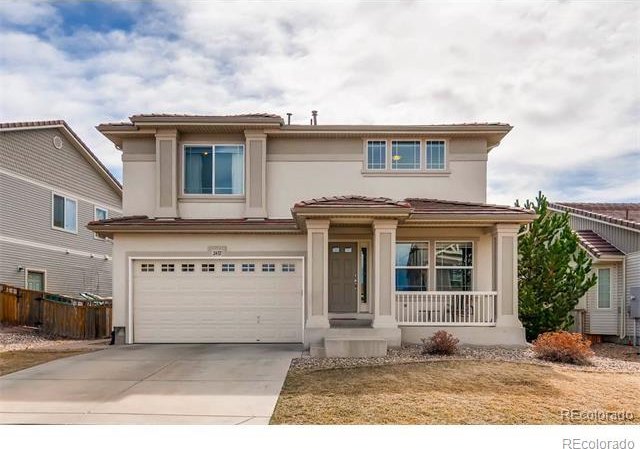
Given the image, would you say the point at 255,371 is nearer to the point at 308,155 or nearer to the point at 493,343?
the point at 493,343

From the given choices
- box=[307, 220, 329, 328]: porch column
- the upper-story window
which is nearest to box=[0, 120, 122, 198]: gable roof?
the upper-story window

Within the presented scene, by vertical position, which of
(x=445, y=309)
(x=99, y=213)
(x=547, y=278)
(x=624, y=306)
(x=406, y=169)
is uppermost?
(x=406, y=169)

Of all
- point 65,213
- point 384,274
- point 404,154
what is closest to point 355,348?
point 384,274

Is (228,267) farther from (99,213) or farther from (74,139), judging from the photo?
(99,213)

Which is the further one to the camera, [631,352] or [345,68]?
[631,352]

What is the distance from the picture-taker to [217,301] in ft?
42.8

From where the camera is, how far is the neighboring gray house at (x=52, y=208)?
1806 cm

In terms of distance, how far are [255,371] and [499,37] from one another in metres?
8.68

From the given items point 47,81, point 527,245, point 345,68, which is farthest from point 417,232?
point 47,81

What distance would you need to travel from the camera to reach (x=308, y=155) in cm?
1423

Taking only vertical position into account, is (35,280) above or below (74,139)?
below

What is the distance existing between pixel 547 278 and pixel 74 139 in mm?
18939

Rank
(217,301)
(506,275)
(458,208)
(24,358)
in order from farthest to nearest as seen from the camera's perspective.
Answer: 1. (217,301)
2. (458,208)
3. (506,275)
4. (24,358)

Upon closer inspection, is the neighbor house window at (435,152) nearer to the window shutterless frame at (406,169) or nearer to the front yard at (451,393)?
the window shutterless frame at (406,169)
